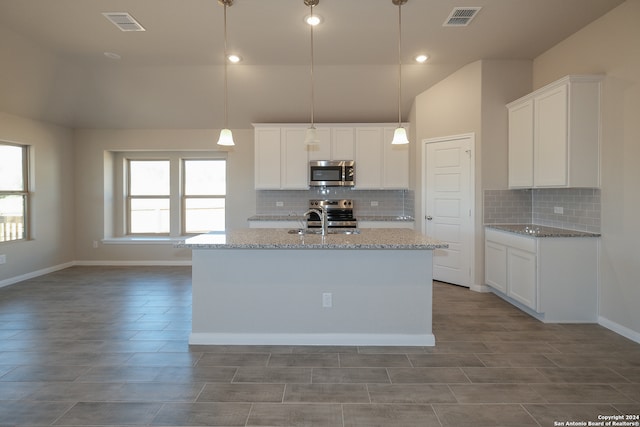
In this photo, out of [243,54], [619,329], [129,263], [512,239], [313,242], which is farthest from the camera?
[129,263]

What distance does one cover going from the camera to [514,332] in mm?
3350

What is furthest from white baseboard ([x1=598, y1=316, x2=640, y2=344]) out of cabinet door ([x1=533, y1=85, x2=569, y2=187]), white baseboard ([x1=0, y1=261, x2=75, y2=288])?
white baseboard ([x1=0, y1=261, x2=75, y2=288])

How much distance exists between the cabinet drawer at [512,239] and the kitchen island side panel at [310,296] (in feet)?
4.50

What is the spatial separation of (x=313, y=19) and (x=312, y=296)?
107 inches

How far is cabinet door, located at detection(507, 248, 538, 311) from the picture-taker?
3633mm

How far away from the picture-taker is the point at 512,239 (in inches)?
158

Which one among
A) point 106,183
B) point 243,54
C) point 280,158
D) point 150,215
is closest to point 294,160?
point 280,158

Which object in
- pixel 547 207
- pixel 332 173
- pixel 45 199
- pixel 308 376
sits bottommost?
pixel 308 376

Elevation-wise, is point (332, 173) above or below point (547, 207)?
above

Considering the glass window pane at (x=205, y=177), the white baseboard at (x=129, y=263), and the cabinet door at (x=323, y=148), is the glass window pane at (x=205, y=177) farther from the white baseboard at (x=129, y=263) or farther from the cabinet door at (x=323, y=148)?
the cabinet door at (x=323, y=148)

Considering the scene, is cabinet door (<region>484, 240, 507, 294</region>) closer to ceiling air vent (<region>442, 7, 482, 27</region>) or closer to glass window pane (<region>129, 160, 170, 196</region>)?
ceiling air vent (<region>442, 7, 482, 27</region>)

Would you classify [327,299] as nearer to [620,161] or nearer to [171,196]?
[620,161]

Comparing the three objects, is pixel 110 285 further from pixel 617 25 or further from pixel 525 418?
pixel 617 25

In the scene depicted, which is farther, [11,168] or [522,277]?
[11,168]
